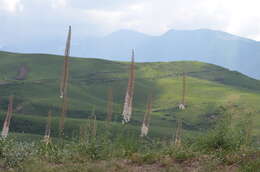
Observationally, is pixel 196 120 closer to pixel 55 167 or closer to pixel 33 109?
pixel 33 109

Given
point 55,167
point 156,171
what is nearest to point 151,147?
point 156,171

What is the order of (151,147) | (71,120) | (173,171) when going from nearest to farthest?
(173,171) → (151,147) → (71,120)

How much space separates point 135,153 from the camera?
1182 cm

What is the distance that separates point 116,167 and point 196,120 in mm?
182349

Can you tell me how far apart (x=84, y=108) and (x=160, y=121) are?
115 feet

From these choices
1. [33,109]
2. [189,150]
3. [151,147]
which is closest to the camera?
[189,150]

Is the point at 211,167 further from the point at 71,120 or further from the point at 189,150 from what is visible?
the point at 71,120

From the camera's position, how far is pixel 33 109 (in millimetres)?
184250

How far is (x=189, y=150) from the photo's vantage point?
11.6 m

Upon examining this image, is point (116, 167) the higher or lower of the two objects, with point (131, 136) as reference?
lower

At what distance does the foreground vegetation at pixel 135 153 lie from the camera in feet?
34.4

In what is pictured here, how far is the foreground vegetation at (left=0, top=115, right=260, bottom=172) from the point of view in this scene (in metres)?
10.5

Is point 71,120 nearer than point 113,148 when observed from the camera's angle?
No

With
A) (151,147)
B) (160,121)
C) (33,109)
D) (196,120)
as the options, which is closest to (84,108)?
(33,109)
